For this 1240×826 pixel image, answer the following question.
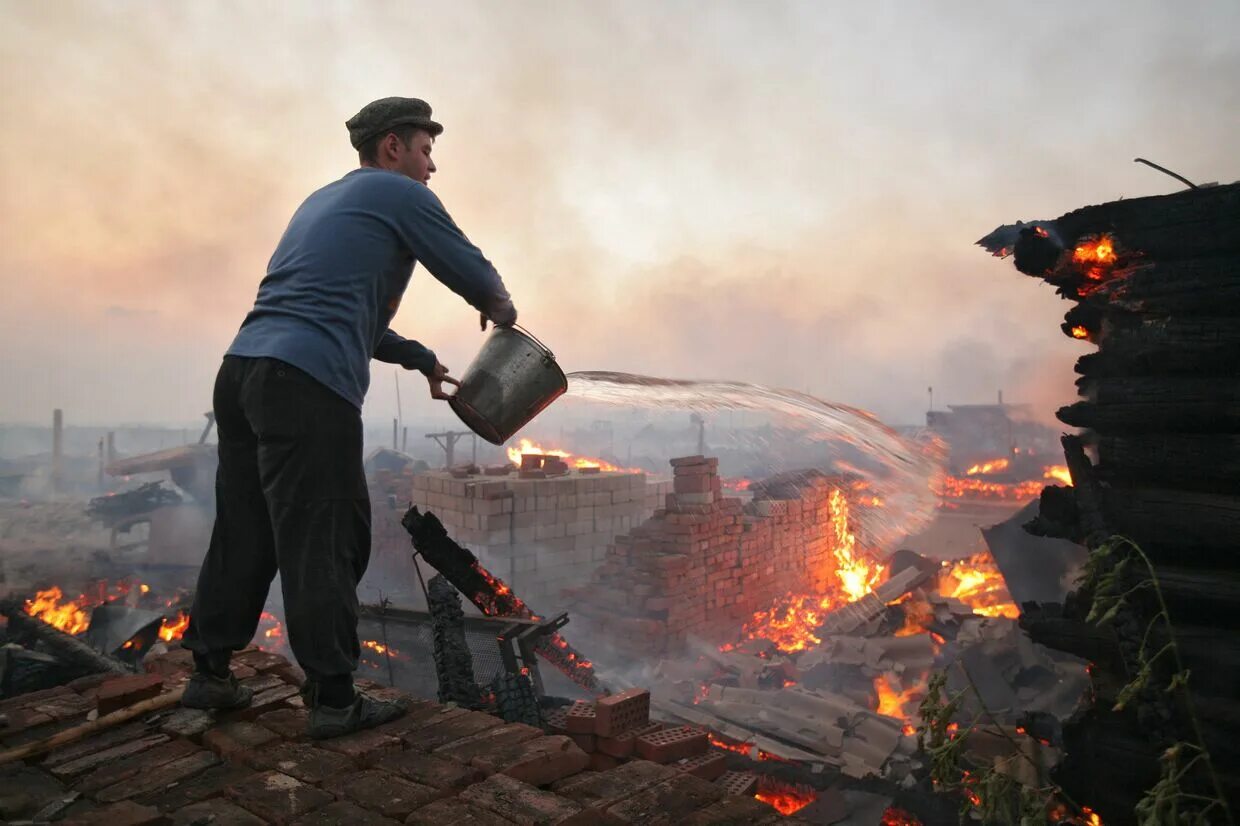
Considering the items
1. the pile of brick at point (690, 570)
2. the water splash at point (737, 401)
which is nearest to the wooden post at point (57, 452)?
the pile of brick at point (690, 570)

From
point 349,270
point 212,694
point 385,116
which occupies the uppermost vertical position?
point 385,116

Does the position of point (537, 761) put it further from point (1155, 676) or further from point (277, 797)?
point (1155, 676)

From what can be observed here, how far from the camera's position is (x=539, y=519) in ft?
29.8

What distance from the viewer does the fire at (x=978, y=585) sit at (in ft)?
30.7

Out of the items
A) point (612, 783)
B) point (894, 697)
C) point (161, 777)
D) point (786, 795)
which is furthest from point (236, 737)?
point (894, 697)

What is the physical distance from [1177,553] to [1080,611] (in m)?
0.49

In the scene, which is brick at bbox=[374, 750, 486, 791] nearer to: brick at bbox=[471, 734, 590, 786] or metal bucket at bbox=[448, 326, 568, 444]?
brick at bbox=[471, 734, 590, 786]

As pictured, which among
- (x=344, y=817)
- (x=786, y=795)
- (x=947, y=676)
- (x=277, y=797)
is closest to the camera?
(x=344, y=817)

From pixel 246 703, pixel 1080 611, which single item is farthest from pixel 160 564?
pixel 1080 611

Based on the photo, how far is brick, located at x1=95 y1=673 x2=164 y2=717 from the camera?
265 cm

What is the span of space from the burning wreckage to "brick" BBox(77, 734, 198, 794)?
0.02 metres

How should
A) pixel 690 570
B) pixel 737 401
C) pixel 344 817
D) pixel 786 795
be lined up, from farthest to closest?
pixel 690 570
pixel 737 401
pixel 786 795
pixel 344 817

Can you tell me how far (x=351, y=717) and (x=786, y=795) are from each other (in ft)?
10.0

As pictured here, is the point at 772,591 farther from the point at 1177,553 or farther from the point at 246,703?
the point at 246,703
